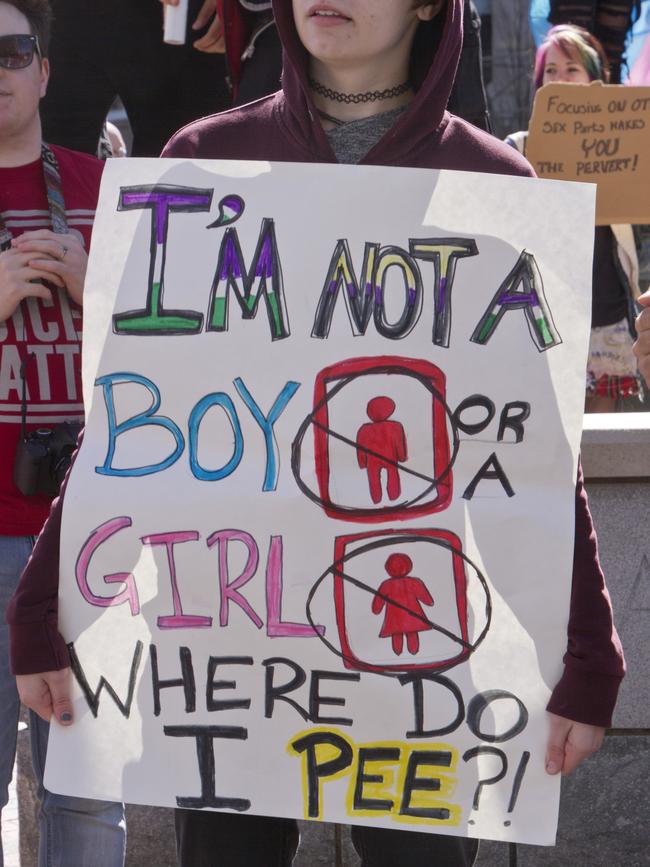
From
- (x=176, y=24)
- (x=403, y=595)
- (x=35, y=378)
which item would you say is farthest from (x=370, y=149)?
(x=176, y=24)

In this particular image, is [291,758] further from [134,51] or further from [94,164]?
[134,51]

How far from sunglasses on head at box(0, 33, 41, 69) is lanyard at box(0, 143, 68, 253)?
0.17 meters

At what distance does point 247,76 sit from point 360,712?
79.3 inches

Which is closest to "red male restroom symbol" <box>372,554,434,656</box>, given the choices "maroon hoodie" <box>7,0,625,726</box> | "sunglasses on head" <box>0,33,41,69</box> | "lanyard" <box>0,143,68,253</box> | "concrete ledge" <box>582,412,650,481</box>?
"maroon hoodie" <box>7,0,625,726</box>

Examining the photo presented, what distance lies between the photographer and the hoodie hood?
2.14 meters

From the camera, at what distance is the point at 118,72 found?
153 inches

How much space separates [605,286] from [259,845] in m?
2.91

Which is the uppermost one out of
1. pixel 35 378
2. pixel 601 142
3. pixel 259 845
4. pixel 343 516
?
pixel 601 142

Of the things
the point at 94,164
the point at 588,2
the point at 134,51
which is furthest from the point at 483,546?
the point at 588,2

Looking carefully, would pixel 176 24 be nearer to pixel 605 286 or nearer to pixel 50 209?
pixel 50 209

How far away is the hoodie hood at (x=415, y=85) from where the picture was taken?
2.14 meters

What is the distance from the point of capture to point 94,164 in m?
2.80

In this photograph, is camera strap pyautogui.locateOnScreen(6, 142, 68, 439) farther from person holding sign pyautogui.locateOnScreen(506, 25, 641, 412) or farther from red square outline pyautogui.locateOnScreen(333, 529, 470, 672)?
person holding sign pyautogui.locateOnScreen(506, 25, 641, 412)

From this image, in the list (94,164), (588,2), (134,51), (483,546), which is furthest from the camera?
(588,2)
